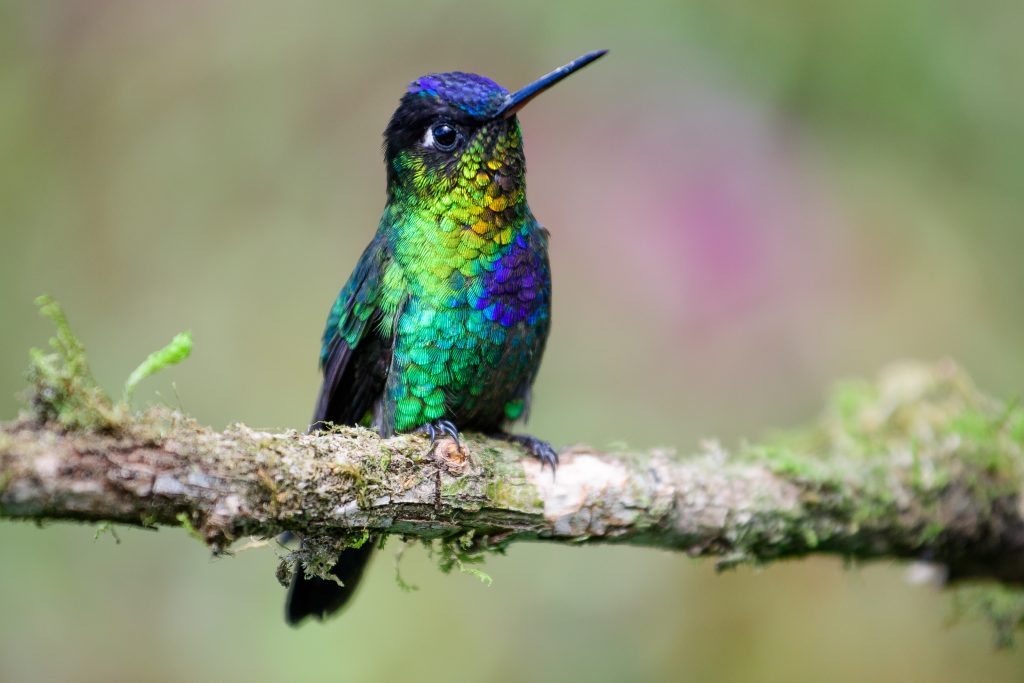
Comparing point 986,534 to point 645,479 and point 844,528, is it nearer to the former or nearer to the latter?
Answer: point 844,528

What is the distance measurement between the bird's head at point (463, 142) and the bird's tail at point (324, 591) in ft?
4.39

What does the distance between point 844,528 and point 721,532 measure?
55cm

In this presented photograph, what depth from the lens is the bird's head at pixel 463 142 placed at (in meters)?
3.39

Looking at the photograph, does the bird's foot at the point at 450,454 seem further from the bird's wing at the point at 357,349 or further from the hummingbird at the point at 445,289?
the bird's wing at the point at 357,349

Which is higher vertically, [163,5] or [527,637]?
[163,5]

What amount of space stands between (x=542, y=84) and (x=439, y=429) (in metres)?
1.28

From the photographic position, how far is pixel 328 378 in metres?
3.59

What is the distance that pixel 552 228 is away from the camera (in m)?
6.10

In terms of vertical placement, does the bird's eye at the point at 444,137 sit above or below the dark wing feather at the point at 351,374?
above

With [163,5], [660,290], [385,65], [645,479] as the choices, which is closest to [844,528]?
[645,479]

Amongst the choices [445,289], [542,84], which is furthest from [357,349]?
[542,84]

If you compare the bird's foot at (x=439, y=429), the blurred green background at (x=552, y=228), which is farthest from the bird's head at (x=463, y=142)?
the blurred green background at (x=552, y=228)

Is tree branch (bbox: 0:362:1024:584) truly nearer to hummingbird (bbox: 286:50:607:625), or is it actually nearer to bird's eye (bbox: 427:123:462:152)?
hummingbird (bbox: 286:50:607:625)

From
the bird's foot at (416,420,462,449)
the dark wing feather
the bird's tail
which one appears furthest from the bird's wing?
the bird's tail
